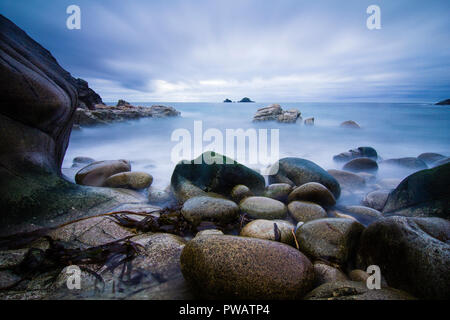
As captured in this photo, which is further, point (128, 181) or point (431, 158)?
point (431, 158)

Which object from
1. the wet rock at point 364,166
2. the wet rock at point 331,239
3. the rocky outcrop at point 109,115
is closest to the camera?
the wet rock at point 331,239

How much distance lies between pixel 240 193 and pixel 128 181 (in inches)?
92.2

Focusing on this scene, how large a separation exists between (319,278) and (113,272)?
1.66 m

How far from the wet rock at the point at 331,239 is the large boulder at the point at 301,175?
2.11 meters

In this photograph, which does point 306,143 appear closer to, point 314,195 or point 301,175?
point 301,175

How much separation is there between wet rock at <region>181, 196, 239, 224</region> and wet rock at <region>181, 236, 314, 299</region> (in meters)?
1.00

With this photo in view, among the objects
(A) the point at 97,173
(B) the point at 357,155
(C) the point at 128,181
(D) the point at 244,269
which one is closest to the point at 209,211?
(D) the point at 244,269

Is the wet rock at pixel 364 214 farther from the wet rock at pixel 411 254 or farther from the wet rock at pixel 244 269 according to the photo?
the wet rock at pixel 244 269

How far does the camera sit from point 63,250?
5.71 feet

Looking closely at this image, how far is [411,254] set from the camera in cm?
144

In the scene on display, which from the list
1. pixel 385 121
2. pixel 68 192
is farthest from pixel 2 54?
pixel 385 121

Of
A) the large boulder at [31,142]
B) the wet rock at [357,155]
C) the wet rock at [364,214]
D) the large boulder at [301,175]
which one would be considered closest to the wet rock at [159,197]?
the large boulder at [31,142]

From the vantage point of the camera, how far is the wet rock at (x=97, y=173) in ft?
13.8
